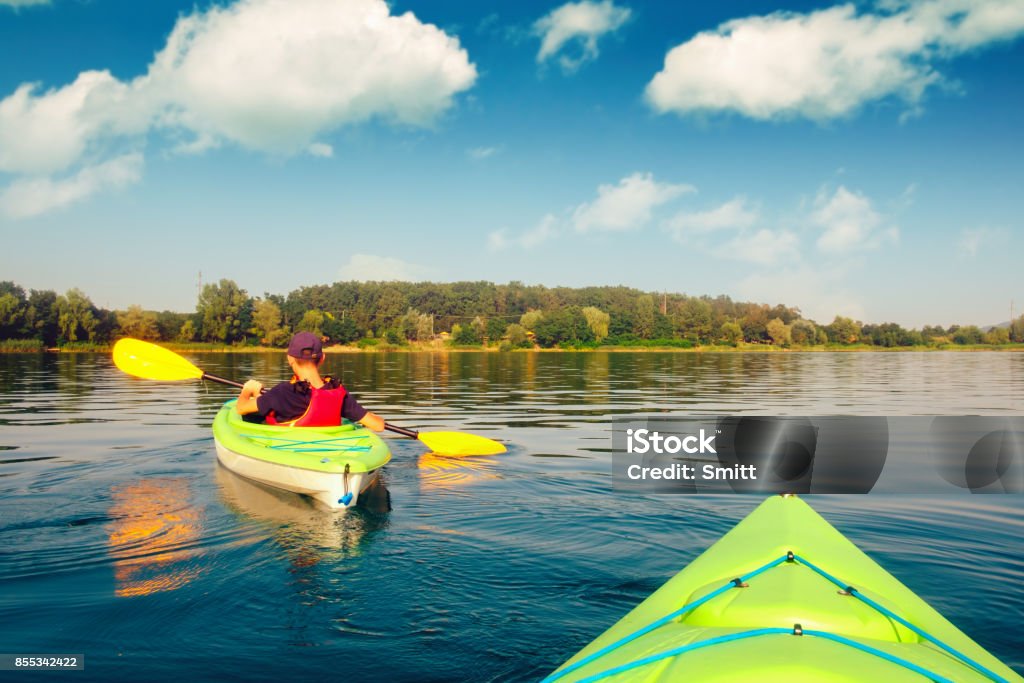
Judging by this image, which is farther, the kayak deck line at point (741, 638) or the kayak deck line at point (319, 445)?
the kayak deck line at point (319, 445)

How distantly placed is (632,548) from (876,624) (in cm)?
293

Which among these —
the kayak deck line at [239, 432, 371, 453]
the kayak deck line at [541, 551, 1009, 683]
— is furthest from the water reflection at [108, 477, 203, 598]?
the kayak deck line at [541, 551, 1009, 683]

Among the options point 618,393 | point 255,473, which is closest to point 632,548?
point 255,473

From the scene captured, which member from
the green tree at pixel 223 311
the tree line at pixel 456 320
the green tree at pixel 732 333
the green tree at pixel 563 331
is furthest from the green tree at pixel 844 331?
the green tree at pixel 223 311

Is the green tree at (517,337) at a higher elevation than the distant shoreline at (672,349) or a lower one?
higher

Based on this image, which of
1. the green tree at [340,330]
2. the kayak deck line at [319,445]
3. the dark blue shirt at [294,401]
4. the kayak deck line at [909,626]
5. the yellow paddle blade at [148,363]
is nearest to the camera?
the kayak deck line at [909,626]

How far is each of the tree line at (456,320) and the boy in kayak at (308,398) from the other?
238ft

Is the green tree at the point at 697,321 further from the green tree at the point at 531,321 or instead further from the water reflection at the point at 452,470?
the water reflection at the point at 452,470

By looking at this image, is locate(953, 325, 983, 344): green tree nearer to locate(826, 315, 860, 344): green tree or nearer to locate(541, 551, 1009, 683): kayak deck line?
locate(826, 315, 860, 344): green tree

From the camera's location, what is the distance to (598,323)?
104 m

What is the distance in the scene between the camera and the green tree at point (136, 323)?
74.3 m

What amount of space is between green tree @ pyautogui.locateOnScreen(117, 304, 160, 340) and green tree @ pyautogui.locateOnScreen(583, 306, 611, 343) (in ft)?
193

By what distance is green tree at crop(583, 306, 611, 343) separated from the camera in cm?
10338

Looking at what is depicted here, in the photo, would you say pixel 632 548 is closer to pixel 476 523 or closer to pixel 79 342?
pixel 476 523
